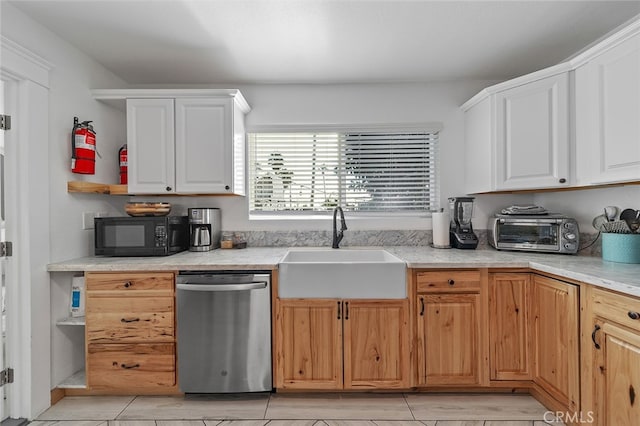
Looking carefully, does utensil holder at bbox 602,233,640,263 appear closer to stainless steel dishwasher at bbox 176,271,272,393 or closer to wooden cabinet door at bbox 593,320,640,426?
wooden cabinet door at bbox 593,320,640,426

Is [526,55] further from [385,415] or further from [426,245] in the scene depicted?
[385,415]

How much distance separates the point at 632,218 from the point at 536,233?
501 millimetres

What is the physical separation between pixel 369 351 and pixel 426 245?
1.15 metres

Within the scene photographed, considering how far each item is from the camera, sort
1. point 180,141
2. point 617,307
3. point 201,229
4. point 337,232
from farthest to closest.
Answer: point 337,232, point 201,229, point 180,141, point 617,307

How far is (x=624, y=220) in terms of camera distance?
76.3 inches

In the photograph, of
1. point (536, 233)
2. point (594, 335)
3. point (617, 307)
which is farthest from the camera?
point (536, 233)

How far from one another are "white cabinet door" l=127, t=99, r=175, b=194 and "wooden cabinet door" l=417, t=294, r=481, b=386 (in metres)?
2.00

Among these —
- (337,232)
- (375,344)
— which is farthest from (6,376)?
(337,232)

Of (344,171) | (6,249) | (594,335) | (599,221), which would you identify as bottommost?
(594,335)

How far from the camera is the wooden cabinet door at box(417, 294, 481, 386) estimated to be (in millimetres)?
1984

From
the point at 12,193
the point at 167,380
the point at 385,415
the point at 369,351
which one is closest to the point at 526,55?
the point at 369,351

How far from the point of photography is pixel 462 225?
2.53m

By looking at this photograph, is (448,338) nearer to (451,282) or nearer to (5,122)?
(451,282)

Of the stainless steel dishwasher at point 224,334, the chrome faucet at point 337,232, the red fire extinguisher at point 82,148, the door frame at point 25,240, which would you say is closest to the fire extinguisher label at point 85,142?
the red fire extinguisher at point 82,148
